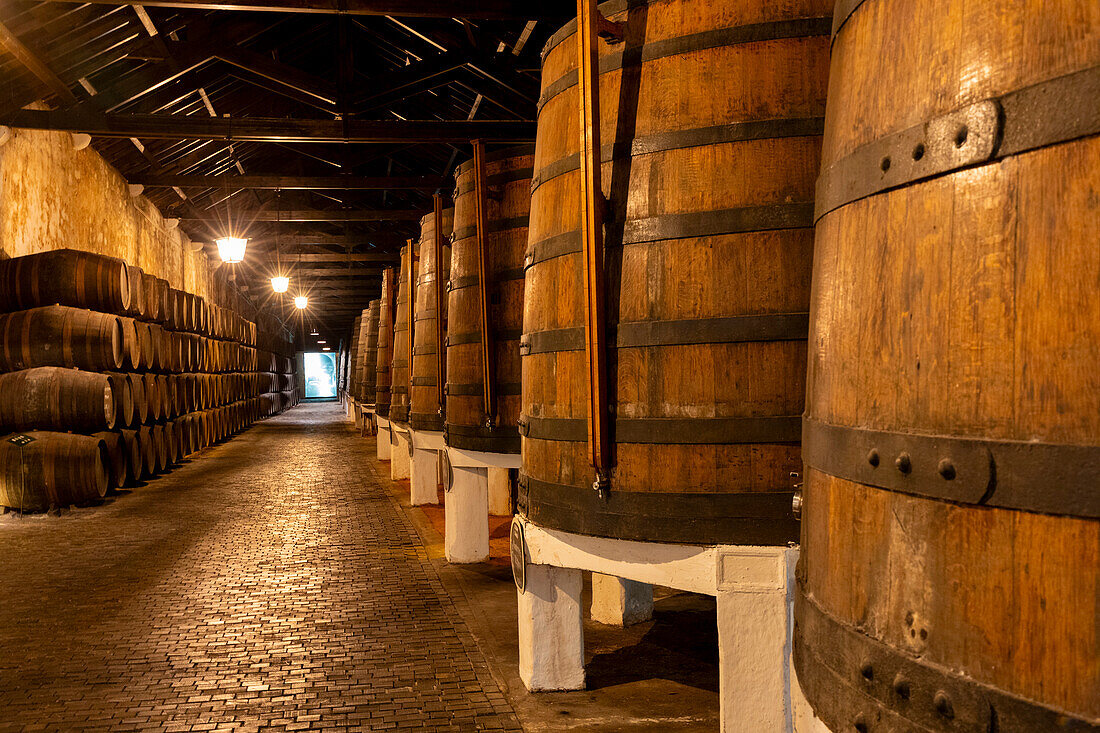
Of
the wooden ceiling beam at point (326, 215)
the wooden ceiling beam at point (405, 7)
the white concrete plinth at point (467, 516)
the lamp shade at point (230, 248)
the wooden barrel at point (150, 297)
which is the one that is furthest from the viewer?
the wooden ceiling beam at point (326, 215)

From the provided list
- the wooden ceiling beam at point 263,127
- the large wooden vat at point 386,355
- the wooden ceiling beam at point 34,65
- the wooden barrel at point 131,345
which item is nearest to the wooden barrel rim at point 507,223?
the wooden ceiling beam at point 263,127

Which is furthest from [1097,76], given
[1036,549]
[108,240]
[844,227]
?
[108,240]

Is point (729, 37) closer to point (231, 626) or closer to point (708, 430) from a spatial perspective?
point (708, 430)

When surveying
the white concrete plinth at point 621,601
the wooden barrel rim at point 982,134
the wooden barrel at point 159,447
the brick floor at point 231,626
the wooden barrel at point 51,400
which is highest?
the wooden barrel rim at point 982,134

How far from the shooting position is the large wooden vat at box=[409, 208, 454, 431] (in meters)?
8.38

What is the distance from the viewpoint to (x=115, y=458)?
1084cm

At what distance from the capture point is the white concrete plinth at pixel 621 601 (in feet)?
17.8

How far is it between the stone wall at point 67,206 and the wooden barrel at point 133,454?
9.12ft

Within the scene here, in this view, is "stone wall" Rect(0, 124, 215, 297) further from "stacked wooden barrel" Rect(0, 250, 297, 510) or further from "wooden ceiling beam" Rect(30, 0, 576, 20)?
"wooden ceiling beam" Rect(30, 0, 576, 20)

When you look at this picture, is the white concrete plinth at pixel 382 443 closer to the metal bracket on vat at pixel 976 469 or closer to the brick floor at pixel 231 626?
the brick floor at pixel 231 626

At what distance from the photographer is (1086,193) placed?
1219mm

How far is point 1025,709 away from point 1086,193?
2.64 feet

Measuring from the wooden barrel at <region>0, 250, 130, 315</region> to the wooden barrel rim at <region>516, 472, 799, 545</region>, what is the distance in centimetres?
915

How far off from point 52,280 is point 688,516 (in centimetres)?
965
